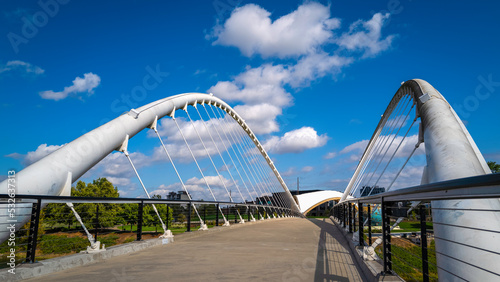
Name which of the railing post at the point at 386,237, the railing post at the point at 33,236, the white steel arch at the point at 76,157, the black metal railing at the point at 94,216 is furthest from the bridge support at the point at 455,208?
the white steel arch at the point at 76,157

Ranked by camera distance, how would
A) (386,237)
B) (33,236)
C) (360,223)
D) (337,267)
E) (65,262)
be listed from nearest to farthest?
(386,237) < (33,236) < (65,262) < (337,267) < (360,223)

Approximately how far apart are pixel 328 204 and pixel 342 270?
261ft

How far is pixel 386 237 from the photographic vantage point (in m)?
3.51

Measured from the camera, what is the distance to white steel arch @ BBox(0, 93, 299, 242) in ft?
20.0

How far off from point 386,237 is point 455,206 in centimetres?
165

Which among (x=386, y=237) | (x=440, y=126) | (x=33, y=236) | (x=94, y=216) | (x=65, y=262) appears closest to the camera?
(x=386, y=237)

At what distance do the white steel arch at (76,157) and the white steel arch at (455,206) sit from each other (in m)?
6.06

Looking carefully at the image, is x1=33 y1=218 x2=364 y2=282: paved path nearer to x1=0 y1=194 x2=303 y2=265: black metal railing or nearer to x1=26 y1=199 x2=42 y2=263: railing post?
x1=26 y1=199 x2=42 y2=263: railing post

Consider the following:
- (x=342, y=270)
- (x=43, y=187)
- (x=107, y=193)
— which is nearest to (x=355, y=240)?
(x=342, y=270)

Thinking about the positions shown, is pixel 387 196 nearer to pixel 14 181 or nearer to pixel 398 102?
pixel 14 181

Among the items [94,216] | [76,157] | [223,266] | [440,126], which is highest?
[440,126]

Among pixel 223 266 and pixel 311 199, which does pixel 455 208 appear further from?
pixel 311 199

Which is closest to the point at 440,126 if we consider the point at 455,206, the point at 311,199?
the point at 455,206

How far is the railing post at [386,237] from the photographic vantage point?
3.36m
